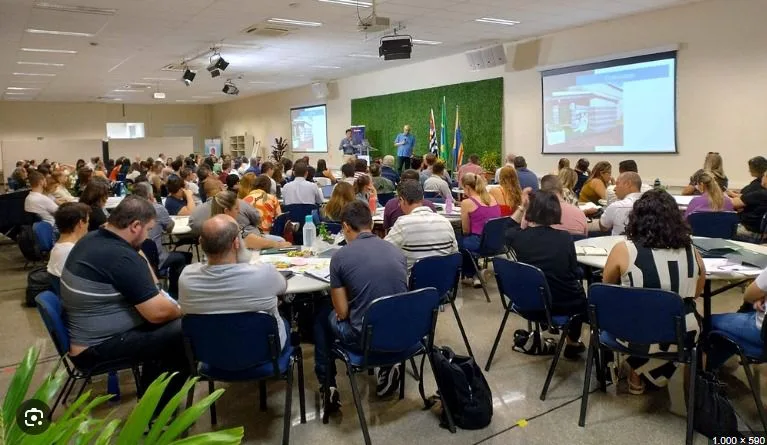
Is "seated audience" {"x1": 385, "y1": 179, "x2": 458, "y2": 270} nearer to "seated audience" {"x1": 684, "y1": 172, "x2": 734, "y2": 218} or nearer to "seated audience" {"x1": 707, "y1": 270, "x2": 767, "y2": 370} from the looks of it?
"seated audience" {"x1": 707, "y1": 270, "x2": 767, "y2": 370}

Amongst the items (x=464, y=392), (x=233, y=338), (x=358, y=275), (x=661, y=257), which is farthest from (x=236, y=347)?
(x=661, y=257)

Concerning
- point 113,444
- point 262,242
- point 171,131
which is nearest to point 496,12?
point 262,242

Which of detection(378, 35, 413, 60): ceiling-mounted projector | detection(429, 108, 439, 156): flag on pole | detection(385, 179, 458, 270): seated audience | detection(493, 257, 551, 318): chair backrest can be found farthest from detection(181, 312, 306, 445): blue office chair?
detection(429, 108, 439, 156): flag on pole

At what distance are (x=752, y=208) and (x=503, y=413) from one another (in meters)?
4.16

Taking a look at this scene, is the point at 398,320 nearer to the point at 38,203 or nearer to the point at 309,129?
the point at 38,203

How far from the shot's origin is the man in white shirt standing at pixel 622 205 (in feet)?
14.8

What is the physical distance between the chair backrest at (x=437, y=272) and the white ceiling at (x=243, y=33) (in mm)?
4702

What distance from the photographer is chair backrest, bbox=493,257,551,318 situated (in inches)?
124

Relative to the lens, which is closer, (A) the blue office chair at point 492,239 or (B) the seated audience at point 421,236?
(B) the seated audience at point 421,236

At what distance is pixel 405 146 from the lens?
12578 mm

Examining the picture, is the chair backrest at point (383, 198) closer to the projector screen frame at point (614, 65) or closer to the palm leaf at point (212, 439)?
the projector screen frame at point (614, 65)

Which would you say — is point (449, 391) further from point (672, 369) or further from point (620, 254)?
point (672, 369)

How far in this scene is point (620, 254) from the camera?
2.85m

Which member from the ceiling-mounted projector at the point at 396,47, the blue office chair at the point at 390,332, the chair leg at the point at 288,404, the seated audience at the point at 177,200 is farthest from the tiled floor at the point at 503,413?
the ceiling-mounted projector at the point at 396,47
